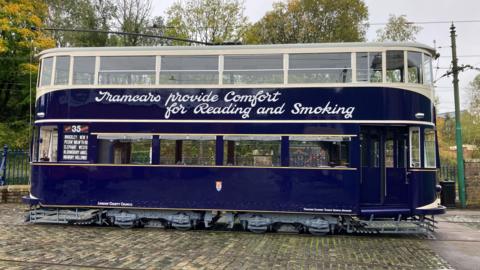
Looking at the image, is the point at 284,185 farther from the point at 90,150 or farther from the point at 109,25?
the point at 109,25

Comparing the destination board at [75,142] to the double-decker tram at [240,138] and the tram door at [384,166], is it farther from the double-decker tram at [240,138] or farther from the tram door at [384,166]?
the tram door at [384,166]

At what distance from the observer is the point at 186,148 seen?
1007cm

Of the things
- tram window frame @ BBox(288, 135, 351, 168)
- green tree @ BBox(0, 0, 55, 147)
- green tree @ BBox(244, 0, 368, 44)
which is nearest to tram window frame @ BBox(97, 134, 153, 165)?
tram window frame @ BBox(288, 135, 351, 168)

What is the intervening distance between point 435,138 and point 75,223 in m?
9.39

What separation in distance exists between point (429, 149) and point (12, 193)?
13.5 meters

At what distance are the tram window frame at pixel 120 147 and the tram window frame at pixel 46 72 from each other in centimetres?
201

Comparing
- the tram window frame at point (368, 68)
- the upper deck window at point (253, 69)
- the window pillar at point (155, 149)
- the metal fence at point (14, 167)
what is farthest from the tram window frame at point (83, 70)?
the tram window frame at point (368, 68)

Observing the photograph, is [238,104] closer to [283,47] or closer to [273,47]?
[273,47]

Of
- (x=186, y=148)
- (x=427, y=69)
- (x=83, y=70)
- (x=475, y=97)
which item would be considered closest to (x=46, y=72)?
(x=83, y=70)

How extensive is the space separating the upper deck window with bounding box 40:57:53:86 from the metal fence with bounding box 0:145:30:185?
5271mm

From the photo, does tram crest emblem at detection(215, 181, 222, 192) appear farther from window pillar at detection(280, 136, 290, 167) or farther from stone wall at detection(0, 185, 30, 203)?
stone wall at detection(0, 185, 30, 203)

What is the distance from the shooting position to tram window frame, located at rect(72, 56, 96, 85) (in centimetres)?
1037

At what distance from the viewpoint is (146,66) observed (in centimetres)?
1024

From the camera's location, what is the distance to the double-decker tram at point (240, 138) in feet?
31.4
